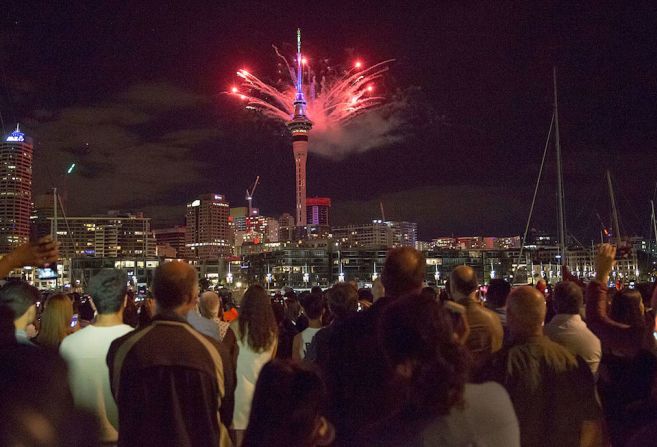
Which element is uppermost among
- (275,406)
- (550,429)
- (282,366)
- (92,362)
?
(282,366)

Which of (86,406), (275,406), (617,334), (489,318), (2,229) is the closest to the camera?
(275,406)

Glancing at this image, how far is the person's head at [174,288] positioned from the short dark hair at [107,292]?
1204mm

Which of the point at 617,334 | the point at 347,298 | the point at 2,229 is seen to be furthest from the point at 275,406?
the point at 2,229

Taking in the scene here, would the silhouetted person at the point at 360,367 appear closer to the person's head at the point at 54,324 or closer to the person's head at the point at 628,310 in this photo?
the person's head at the point at 628,310

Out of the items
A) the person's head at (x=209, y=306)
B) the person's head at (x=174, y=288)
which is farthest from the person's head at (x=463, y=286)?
the person's head at (x=209, y=306)

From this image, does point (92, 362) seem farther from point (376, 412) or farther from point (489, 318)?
point (489, 318)

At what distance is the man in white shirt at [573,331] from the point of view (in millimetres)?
5473

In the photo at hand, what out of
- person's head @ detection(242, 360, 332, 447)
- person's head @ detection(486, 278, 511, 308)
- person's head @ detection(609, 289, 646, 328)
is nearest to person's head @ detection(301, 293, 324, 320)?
person's head @ detection(486, 278, 511, 308)

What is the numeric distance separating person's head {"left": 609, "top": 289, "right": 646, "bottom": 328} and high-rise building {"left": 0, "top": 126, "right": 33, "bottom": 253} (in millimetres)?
174630

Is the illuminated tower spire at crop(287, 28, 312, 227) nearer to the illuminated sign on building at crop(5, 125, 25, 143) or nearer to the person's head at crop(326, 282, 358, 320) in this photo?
the illuminated sign on building at crop(5, 125, 25, 143)

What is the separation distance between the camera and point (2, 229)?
169 metres

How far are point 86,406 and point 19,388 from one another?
1611 mm

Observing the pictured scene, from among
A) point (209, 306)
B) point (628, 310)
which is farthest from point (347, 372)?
point (209, 306)

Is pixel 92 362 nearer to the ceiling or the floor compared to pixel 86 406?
Answer: nearer to the ceiling
